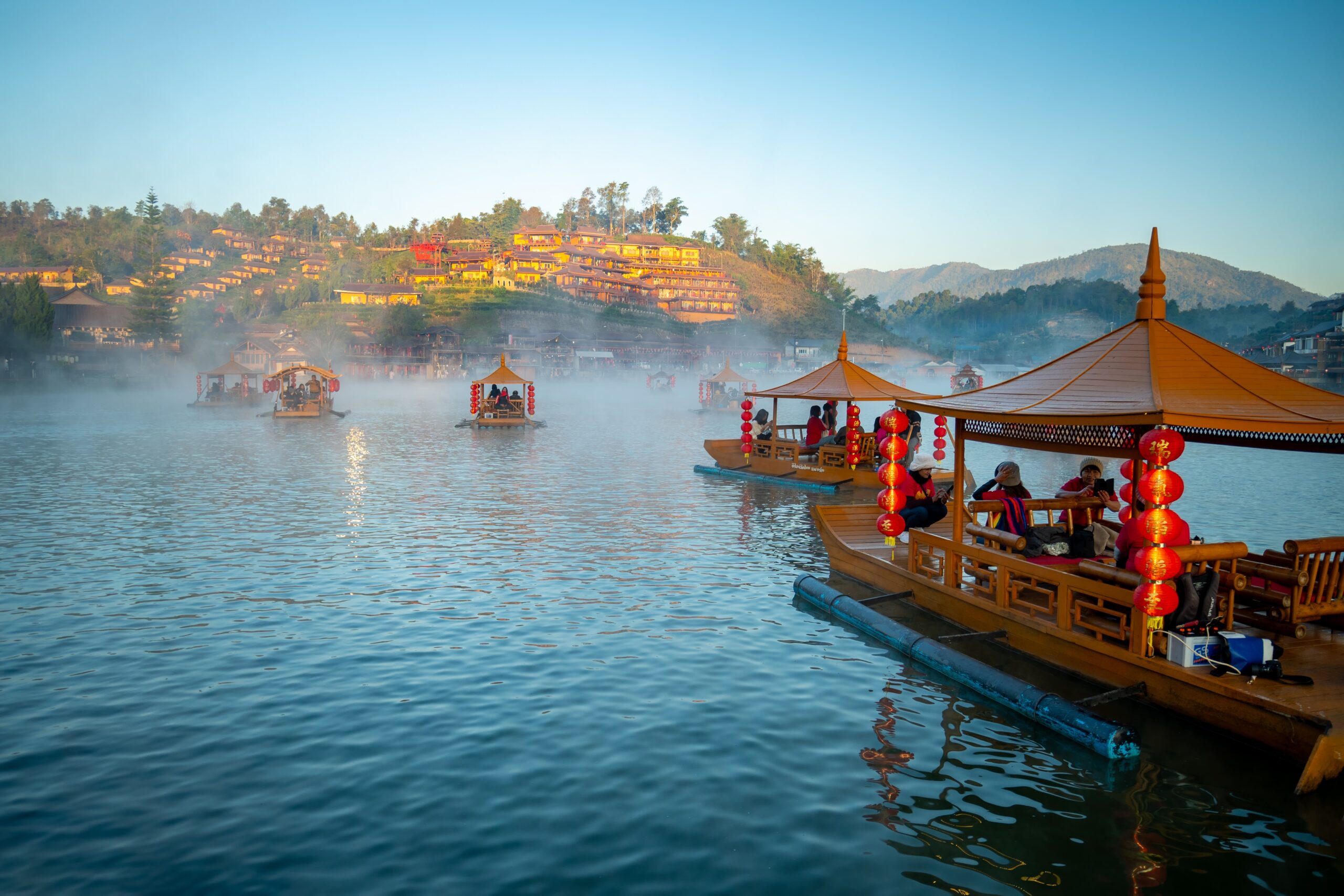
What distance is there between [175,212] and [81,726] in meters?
179

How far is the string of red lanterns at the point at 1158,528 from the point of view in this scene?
7.39 metres

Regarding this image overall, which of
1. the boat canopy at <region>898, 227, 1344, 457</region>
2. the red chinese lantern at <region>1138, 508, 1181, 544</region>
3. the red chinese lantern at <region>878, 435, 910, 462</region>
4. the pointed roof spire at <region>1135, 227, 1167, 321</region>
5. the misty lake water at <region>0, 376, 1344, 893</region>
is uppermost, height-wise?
the pointed roof spire at <region>1135, 227, 1167, 321</region>

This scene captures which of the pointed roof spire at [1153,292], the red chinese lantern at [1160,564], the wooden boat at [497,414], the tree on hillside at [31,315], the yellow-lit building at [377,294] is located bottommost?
the wooden boat at [497,414]

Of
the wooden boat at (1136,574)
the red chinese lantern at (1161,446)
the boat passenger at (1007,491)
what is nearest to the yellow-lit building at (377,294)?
the boat passenger at (1007,491)

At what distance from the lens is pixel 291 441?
34.7 metres

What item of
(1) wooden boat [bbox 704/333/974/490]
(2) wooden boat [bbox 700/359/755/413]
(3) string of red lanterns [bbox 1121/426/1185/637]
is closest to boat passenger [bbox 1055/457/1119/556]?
(3) string of red lanterns [bbox 1121/426/1185/637]

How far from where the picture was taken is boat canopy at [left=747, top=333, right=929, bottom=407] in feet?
71.2

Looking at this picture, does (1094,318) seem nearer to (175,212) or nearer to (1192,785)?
(1192,785)

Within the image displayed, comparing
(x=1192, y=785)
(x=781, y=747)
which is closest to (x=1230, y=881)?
(x=1192, y=785)

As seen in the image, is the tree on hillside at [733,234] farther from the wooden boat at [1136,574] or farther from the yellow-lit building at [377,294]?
the wooden boat at [1136,574]

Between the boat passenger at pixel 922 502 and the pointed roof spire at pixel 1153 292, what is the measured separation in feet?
12.3

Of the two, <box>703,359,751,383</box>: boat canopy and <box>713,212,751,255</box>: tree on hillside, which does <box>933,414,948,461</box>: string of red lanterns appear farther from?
<box>713,212,751,255</box>: tree on hillside

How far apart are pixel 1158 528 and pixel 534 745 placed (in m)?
5.56

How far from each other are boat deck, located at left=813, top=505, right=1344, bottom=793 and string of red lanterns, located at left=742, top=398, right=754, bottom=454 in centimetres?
1335
